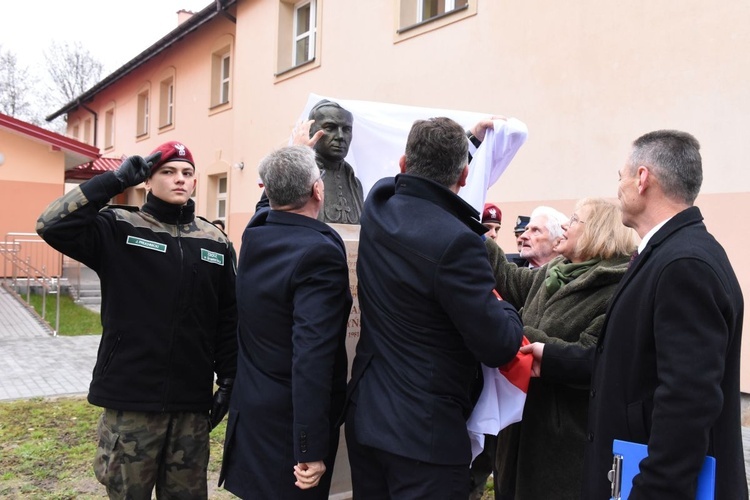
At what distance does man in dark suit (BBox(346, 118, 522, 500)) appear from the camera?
183cm

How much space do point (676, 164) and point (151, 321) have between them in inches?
77.1

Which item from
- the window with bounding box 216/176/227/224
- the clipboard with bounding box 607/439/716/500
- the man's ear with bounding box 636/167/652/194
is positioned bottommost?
the clipboard with bounding box 607/439/716/500

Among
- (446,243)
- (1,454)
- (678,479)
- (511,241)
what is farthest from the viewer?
(511,241)

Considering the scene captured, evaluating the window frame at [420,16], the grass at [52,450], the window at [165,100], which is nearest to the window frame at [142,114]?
the window at [165,100]

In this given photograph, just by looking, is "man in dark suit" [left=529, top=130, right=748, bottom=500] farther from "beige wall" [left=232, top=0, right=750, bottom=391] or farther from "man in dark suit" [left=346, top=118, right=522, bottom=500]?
"beige wall" [left=232, top=0, right=750, bottom=391]

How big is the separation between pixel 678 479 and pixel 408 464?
0.73 metres

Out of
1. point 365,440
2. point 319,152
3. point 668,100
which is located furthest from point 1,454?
point 668,100

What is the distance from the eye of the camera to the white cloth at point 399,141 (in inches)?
115

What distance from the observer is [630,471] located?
1706mm

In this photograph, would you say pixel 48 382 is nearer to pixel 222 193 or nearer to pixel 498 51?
pixel 498 51

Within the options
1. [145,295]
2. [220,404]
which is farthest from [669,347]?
[145,295]

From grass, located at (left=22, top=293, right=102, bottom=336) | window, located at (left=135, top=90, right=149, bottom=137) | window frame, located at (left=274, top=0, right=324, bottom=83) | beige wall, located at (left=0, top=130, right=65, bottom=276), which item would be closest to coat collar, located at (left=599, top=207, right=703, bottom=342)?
grass, located at (left=22, top=293, right=102, bottom=336)

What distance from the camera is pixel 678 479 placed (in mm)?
1588

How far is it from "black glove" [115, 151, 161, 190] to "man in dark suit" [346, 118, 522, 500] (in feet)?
3.32
